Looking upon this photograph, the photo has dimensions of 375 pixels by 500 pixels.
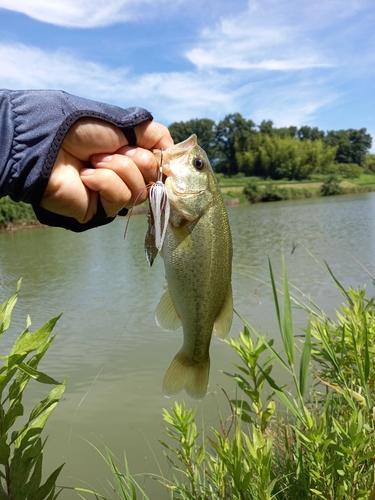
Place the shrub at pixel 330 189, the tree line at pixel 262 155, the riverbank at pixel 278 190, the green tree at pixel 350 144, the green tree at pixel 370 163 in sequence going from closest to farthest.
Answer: the riverbank at pixel 278 190 → the shrub at pixel 330 189 → the tree line at pixel 262 155 → the green tree at pixel 370 163 → the green tree at pixel 350 144

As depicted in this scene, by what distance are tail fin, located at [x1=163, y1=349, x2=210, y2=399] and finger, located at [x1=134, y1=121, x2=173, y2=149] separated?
1.01m

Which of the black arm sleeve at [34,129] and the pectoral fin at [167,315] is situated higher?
the black arm sleeve at [34,129]

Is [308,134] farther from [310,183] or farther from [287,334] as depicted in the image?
[287,334]

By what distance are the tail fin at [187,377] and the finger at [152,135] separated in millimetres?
1009

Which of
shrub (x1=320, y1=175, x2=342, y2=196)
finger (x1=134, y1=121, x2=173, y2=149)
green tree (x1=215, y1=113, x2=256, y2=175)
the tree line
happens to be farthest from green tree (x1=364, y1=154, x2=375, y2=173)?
finger (x1=134, y1=121, x2=173, y2=149)

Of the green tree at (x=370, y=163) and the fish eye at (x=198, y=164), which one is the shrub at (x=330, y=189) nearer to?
the green tree at (x=370, y=163)

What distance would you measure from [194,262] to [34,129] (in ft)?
2.96

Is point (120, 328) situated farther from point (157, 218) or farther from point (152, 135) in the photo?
point (157, 218)

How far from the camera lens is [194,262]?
2014 mm

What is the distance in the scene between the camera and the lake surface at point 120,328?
474 centimetres

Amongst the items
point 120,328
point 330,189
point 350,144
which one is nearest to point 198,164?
point 120,328

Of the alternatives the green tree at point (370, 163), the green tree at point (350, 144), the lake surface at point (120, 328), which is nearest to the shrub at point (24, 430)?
the lake surface at point (120, 328)

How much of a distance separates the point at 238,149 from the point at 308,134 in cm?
3877

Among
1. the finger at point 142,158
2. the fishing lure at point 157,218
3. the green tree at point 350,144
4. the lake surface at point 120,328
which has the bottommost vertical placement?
the lake surface at point 120,328
